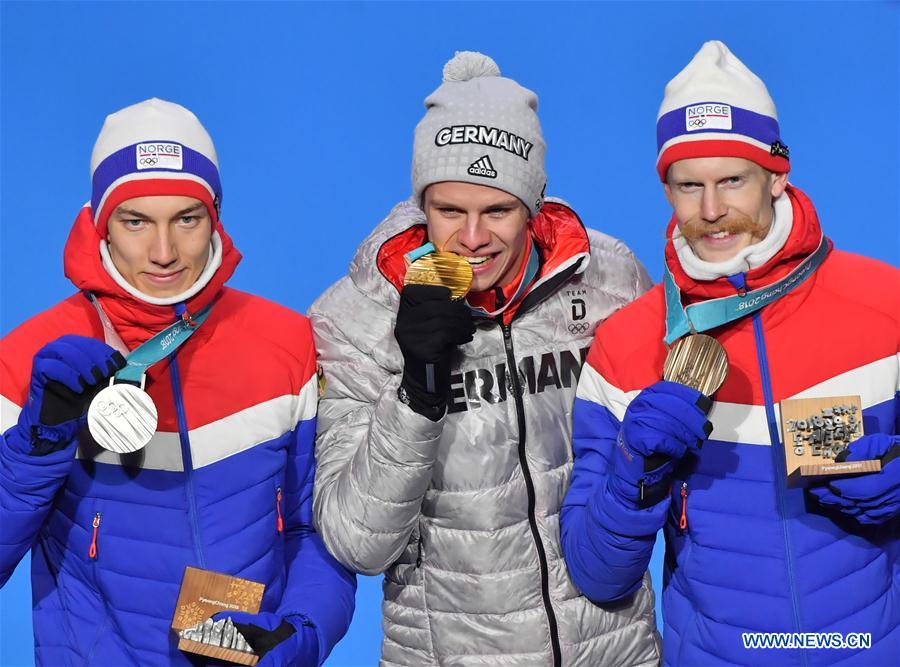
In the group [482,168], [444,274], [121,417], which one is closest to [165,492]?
[121,417]

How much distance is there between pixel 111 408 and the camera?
254cm

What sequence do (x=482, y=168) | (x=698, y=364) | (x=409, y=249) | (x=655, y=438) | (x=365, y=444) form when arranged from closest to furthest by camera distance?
1. (x=655, y=438)
2. (x=698, y=364)
3. (x=365, y=444)
4. (x=482, y=168)
5. (x=409, y=249)

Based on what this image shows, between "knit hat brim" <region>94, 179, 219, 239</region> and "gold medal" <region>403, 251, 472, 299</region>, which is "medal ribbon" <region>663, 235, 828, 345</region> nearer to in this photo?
"gold medal" <region>403, 251, 472, 299</region>

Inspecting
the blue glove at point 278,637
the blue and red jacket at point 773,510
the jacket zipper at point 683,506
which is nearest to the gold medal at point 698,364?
the blue and red jacket at point 773,510

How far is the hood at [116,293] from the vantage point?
2660 mm

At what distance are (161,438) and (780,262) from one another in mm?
1320

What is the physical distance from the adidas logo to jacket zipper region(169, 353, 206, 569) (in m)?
0.75

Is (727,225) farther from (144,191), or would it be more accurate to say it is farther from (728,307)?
(144,191)

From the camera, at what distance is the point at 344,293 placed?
2883 millimetres

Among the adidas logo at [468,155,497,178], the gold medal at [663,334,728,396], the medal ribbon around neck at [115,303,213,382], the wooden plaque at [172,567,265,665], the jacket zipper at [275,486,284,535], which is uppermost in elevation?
the adidas logo at [468,155,497,178]

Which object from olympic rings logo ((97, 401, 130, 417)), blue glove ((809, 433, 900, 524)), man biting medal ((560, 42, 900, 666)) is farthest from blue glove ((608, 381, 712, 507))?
olympic rings logo ((97, 401, 130, 417))

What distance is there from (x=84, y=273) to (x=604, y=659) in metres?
1.37

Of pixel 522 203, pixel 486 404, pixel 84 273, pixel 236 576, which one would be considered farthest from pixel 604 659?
pixel 84 273

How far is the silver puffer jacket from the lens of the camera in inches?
109
